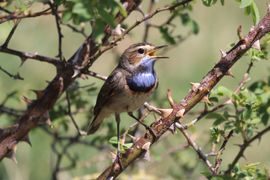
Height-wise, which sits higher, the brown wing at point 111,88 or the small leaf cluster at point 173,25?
the small leaf cluster at point 173,25

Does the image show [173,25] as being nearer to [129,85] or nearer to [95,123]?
[129,85]

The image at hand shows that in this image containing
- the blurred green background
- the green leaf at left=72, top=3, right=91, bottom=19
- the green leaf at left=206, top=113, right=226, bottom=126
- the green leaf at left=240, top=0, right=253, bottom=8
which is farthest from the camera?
the blurred green background

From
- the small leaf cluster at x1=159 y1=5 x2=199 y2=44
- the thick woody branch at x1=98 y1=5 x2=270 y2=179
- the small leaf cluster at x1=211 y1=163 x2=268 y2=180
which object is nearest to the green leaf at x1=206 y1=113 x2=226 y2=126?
the small leaf cluster at x1=211 y1=163 x2=268 y2=180

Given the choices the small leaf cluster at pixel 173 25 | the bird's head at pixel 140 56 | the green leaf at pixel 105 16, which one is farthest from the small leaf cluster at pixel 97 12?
the bird's head at pixel 140 56

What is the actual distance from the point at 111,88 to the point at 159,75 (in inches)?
200

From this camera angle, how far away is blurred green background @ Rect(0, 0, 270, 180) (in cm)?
704

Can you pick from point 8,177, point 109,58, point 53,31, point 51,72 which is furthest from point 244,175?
point 53,31

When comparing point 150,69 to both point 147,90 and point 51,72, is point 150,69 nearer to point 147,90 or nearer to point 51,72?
point 147,90

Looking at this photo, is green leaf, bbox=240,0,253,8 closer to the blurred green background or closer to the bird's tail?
the bird's tail

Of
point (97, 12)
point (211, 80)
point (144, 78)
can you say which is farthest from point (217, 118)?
point (97, 12)

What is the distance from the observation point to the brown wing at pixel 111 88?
18.7 ft

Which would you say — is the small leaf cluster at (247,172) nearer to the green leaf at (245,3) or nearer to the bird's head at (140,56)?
the green leaf at (245,3)

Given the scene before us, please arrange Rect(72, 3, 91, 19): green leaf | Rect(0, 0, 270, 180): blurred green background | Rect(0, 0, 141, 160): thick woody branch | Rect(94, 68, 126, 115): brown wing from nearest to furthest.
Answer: Rect(72, 3, 91, 19): green leaf, Rect(0, 0, 141, 160): thick woody branch, Rect(94, 68, 126, 115): brown wing, Rect(0, 0, 270, 180): blurred green background

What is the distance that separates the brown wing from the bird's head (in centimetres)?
17
